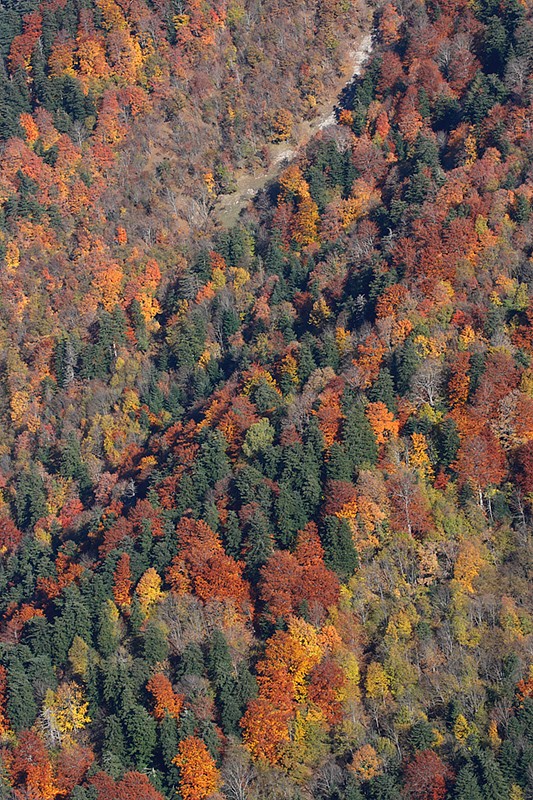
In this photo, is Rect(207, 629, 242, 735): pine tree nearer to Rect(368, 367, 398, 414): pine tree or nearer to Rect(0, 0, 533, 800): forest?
Rect(0, 0, 533, 800): forest

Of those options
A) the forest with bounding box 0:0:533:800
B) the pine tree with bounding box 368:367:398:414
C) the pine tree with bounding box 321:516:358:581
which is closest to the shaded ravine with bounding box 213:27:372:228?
the forest with bounding box 0:0:533:800

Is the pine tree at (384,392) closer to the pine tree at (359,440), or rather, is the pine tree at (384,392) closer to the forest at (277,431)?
the forest at (277,431)

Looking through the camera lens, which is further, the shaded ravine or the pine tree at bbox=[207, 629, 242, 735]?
the shaded ravine

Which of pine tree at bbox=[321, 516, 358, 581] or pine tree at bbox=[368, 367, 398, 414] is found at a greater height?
pine tree at bbox=[368, 367, 398, 414]

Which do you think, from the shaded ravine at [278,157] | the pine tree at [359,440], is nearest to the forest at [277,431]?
the pine tree at [359,440]

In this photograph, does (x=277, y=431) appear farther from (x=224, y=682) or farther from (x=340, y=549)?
(x=224, y=682)

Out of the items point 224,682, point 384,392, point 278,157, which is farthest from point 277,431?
point 278,157
